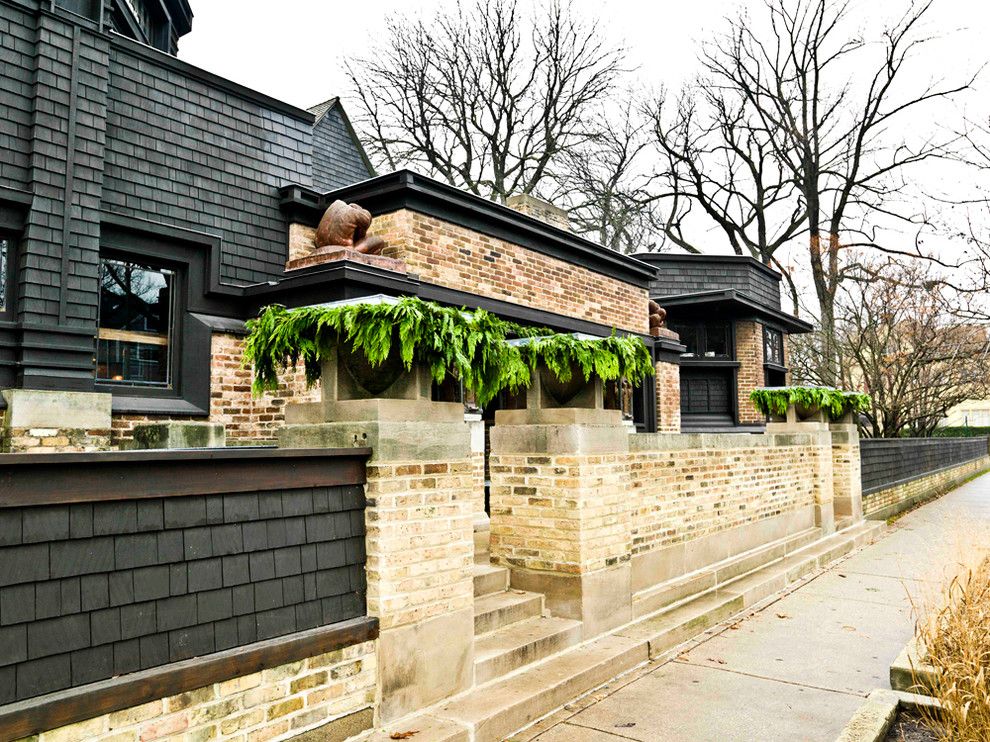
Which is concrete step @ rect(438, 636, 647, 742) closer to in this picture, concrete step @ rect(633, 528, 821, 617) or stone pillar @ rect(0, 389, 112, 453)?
concrete step @ rect(633, 528, 821, 617)

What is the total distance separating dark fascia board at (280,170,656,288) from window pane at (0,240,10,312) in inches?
129

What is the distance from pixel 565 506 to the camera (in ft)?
18.6

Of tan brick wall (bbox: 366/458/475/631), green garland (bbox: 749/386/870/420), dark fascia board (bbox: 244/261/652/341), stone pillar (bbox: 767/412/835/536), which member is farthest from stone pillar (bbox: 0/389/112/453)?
green garland (bbox: 749/386/870/420)

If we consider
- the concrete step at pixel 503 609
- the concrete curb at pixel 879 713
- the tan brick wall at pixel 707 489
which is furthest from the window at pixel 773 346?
the concrete curb at pixel 879 713

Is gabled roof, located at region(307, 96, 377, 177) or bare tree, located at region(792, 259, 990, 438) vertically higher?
gabled roof, located at region(307, 96, 377, 177)

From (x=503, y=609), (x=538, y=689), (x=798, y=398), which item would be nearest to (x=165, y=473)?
(x=538, y=689)

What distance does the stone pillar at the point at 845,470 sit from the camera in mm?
12203

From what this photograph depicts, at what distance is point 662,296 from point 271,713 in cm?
1609

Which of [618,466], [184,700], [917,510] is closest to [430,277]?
[618,466]

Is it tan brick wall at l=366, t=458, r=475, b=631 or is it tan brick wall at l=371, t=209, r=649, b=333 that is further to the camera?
tan brick wall at l=371, t=209, r=649, b=333

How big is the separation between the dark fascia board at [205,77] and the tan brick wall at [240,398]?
321 cm

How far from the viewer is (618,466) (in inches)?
239

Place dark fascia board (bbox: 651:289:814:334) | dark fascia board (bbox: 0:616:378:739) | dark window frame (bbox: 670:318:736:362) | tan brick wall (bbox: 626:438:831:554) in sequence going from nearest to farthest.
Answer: dark fascia board (bbox: 0:616:378:739) → tan brick wall (bbox: 626:438:831:554) → dark fascia board (bbox: 651:289:814:334) → dark window frame (bbox: 670:318:736:362)

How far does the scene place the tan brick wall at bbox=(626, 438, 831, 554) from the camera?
669cm
